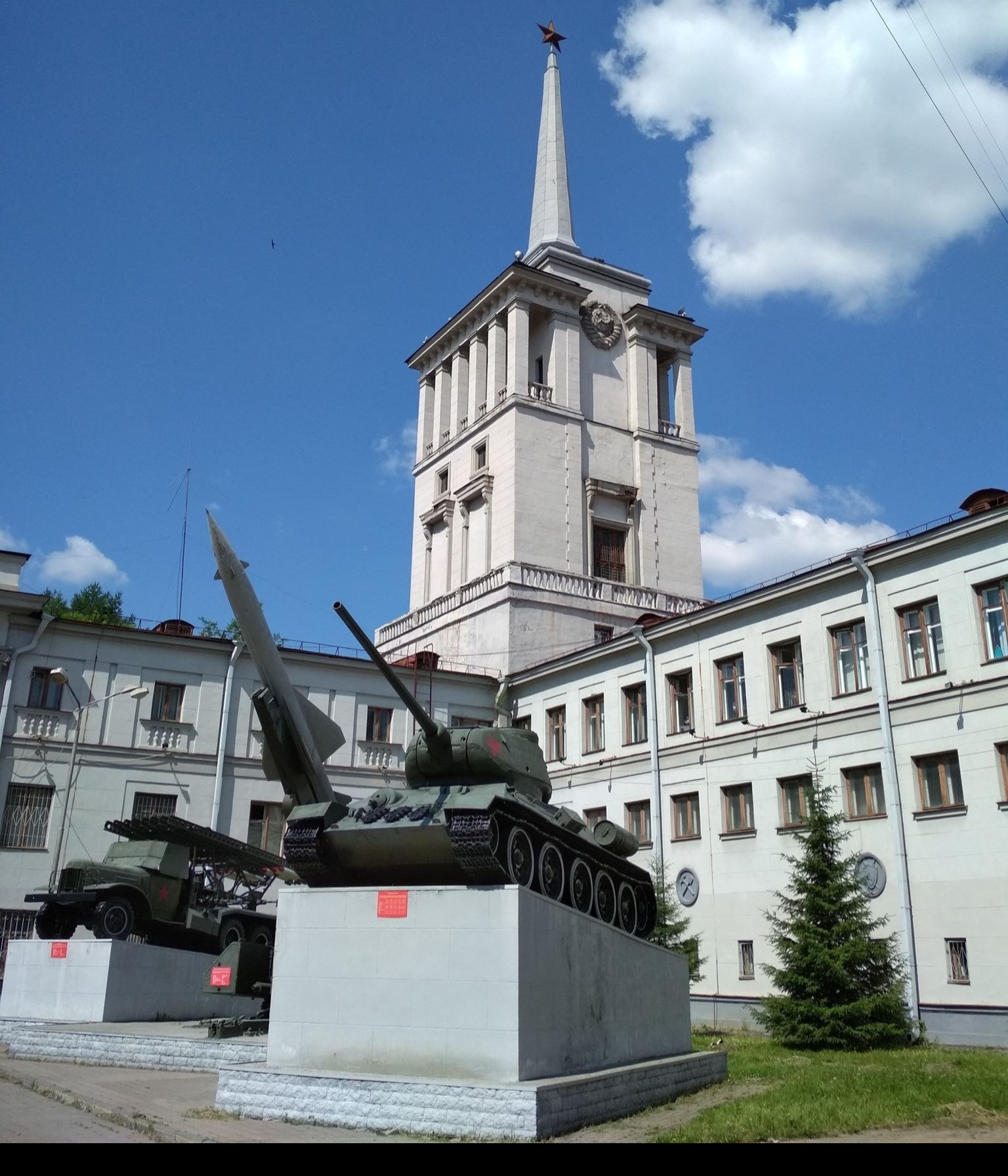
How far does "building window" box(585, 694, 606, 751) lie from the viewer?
1233 inches

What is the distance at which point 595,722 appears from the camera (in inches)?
1249

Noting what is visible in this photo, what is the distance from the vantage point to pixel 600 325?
4294cm

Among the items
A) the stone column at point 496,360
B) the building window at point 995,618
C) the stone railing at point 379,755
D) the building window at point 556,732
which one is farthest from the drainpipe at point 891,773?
the stone column at point 496,360

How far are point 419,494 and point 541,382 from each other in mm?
7112

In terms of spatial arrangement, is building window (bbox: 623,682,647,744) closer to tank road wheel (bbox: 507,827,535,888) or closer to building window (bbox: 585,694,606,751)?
building window (bbox: 585,694,606,751)

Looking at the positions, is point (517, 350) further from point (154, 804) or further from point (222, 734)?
point (154, 804)

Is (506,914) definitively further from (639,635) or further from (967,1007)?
(639,635)

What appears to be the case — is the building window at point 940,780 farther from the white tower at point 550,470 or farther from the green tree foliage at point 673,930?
the white tower at point 550,470

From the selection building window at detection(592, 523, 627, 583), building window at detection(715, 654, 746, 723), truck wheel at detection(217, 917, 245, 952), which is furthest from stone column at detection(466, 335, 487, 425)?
truck wheel at detection(217, 917, 245, 952)

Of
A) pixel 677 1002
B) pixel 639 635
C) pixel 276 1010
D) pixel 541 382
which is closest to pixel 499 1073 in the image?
pixel 276 1010

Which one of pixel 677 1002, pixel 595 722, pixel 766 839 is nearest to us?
pixel 677 1002

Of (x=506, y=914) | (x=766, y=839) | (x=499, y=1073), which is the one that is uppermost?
(x=766, y=839)

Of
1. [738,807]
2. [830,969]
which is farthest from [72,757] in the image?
[830,969]

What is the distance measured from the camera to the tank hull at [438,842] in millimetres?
11094
